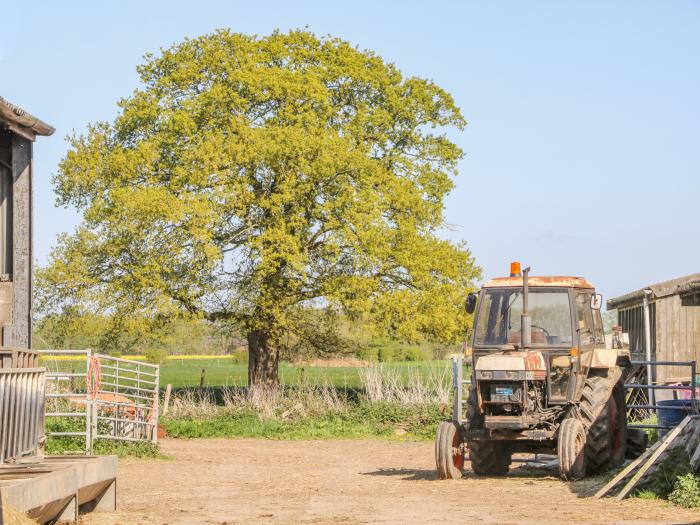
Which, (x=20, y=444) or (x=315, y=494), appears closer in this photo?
(x=20, y=444)

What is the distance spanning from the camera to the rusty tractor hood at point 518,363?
16.3 meters

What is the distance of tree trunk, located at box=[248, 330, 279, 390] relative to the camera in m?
35.4

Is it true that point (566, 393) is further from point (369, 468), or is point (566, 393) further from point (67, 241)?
point (67, 241)

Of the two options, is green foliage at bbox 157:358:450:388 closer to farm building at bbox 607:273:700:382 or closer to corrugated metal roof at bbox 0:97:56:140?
farm building at bbox 607:273:700:382

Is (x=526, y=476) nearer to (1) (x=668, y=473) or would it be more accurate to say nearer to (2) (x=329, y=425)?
(1) (x=668, y=473)

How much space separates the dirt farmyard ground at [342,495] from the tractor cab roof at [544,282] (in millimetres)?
2652

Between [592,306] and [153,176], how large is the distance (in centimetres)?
1942

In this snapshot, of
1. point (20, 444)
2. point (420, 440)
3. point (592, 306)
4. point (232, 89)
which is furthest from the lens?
point (232, 89)

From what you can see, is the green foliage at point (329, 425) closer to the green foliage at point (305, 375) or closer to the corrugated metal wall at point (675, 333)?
the green foliage at point (305, 375)

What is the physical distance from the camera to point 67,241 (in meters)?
33.9

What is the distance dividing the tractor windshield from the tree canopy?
49.4ft

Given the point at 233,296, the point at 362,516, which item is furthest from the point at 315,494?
the point at 233,296

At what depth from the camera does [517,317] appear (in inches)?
684

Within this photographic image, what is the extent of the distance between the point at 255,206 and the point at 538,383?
18.2m
